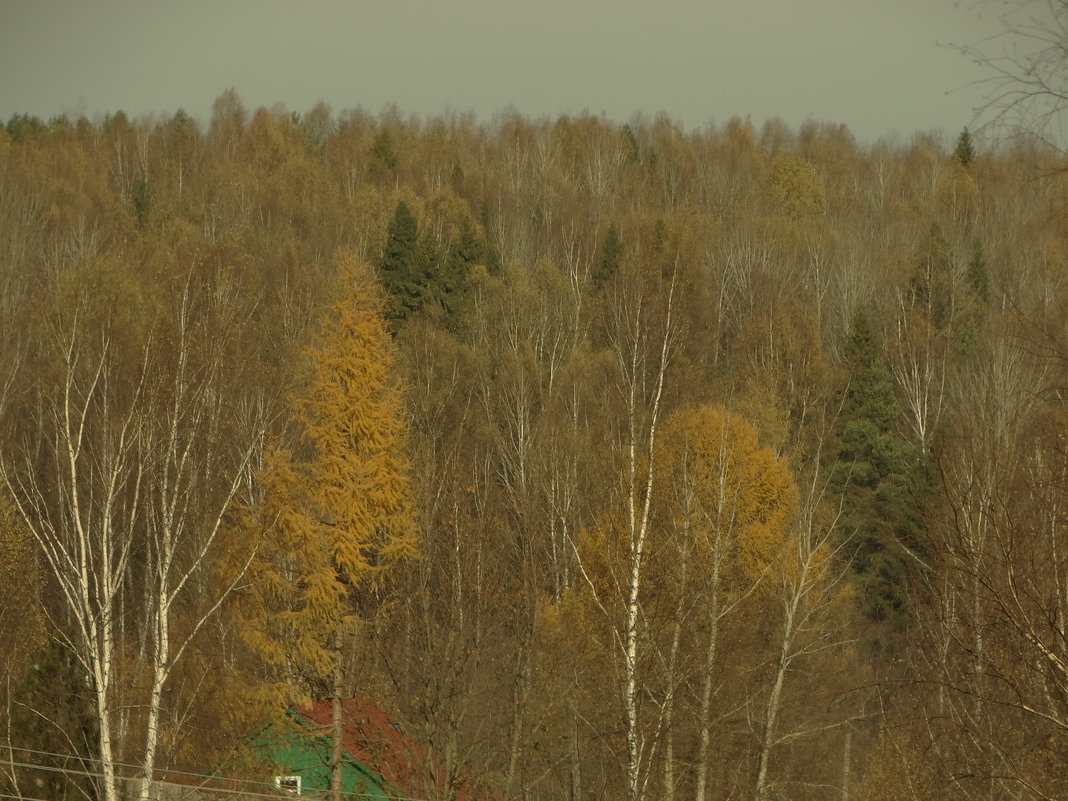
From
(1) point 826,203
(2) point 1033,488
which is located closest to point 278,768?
(2) point 1033,488

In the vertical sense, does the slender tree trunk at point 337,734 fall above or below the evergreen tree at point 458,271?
below

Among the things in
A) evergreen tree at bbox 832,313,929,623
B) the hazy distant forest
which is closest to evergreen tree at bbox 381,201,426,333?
the hazy distant forest

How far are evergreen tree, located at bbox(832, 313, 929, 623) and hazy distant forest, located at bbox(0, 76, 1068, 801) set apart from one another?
0.14 m

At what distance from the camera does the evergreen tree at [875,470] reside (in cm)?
3581

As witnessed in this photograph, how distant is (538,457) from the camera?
25.9 meters

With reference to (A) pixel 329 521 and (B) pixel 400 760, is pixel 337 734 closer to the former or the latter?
(B) pixel 400 760

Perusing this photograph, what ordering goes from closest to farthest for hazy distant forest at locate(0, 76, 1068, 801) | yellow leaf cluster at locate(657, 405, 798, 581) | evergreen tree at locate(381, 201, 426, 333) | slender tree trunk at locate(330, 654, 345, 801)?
hazy distant forest at locate(0, 76, 1068, 801)
slender tree trunk at locate(330, 654, 345, 801)
yellow leaf cluster at locate(657, 405, 798, 581)
evergreen tree at locate(381, 201, 426, 333)

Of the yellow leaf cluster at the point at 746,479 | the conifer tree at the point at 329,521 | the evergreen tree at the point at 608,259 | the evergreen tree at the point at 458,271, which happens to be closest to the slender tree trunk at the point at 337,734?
the conifer tree at the point at 329,521

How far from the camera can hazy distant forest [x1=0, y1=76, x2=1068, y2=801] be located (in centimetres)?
1323

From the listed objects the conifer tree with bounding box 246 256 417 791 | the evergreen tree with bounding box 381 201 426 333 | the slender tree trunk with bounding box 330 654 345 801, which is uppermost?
the evergreen tree with bounding box 381 201 426 333

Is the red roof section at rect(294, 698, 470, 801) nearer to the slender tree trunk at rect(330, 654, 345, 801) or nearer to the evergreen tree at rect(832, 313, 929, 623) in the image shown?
the slender tree trunk at rect(330, 654, 345, 801)

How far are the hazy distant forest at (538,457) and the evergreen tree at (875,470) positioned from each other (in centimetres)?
14

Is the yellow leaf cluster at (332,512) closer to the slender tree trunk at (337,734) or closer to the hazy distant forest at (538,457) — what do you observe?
the hazy distant forest at (538,457)

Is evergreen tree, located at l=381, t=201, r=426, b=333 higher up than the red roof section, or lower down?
higher up
